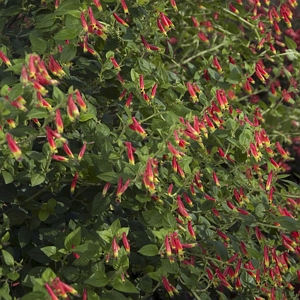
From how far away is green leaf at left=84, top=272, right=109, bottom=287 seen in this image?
214 cm

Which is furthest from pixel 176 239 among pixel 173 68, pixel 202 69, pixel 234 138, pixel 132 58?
pixel 173 68

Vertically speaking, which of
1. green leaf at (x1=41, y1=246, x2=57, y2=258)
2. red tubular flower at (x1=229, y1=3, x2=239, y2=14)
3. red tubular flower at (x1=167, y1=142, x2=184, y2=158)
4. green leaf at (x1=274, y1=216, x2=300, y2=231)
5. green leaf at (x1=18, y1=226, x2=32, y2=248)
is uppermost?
red tubular flower at (x1=167, y1=142, x2=184, y2=158)

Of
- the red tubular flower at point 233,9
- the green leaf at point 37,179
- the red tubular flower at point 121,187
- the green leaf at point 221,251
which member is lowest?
the green leaf at point 221,251

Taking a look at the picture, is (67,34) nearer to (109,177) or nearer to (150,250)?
(109,177)

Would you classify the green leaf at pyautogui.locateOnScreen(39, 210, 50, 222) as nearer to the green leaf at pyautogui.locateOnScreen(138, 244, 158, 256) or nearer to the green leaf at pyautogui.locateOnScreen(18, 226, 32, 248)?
the green leaf at pyautogui.locateOnScreen(18, 226, 32, 248)

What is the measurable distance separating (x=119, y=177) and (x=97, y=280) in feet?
1.14

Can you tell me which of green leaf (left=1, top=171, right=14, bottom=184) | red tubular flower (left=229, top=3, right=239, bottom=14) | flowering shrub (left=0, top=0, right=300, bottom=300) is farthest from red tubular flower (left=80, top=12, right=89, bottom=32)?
red tubular flower (left=229, top=3, right=239, bottom=14)

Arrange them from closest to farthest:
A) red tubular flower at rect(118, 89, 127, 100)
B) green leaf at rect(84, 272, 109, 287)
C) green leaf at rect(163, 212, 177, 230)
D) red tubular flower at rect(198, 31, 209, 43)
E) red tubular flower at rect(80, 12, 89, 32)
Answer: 1. green leaf at rect(84, 272, 109, 287)
2. red tubular flower at rect(80, 12, 89, 32)
3. green leaf at rect(163, 212, 177, 230)
4. red tubular flower at rect(118, 89, 127, 100)
5. red tubular flower at rect(198, 31, 209, 43)

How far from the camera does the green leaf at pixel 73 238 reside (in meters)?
2.24

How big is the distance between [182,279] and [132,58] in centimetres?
101

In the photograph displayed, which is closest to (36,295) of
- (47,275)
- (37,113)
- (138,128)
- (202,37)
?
(47,275)

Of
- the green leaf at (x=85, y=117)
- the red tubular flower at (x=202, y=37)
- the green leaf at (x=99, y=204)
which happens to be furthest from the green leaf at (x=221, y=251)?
the red tubular flower at (x=202, y=37)

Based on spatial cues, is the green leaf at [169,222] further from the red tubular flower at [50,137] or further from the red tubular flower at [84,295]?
the red tubular flower at [50,137]

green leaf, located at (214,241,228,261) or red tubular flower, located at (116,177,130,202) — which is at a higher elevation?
red tubular flower, located at (116,177,130,202)
